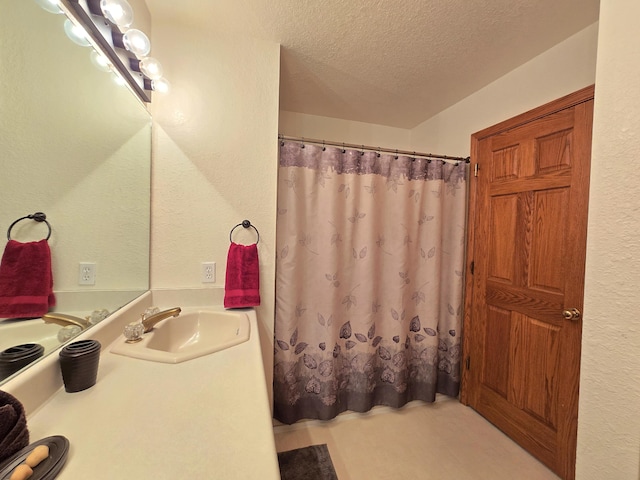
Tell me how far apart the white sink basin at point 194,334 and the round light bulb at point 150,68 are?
117cm

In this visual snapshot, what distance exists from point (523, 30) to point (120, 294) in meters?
2.52

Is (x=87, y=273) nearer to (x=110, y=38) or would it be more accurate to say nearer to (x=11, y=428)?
(x=11, y=428)

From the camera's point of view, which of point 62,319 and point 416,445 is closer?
point 62,319

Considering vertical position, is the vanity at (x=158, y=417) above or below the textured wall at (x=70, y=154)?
below

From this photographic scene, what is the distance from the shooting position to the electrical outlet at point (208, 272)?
140cm

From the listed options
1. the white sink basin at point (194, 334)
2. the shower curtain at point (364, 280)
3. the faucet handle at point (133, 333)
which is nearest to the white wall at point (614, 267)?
the shower curtain at point (364, 280)

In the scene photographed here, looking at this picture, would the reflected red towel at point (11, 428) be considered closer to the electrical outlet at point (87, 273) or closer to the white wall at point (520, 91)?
the electrical outlet at point (87, 273)

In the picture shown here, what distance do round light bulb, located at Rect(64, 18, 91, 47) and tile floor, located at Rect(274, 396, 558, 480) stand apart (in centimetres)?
215

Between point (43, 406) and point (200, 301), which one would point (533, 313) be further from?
point (43, 406)

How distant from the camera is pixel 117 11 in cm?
87

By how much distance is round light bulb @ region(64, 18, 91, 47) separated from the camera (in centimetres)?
79

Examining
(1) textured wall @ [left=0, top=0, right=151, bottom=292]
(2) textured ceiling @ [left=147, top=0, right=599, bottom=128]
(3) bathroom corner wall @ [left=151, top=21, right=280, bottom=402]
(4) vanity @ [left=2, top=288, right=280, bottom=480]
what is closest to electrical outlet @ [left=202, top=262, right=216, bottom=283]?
(3) bathroom corner wall @ [left=151, top=21, right=280, bottom=402]

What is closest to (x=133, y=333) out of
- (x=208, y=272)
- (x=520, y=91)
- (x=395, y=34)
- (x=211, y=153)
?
(x=208, y=272)

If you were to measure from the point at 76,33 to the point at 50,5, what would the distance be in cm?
11
